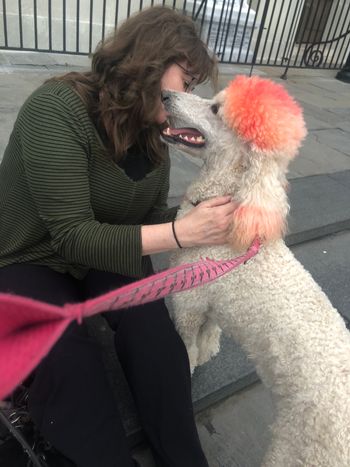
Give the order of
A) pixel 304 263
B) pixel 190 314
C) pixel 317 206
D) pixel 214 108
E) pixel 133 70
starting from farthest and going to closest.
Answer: pixel 317 206 → pixel 304 263 → pixel 190 314 → pixel 214 108 → pixel 133 70

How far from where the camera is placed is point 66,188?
1459 millimetres

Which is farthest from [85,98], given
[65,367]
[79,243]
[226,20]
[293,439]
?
[226,20]

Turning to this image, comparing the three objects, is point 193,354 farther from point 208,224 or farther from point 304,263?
point 304,263

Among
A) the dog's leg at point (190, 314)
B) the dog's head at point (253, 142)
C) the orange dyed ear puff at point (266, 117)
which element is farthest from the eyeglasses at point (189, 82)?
the dog's leg at point (190, 314)

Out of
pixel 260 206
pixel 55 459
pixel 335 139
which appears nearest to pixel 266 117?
pixel 260 206

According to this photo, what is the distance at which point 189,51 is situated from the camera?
62.5 inches

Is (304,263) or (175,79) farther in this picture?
(304,263)

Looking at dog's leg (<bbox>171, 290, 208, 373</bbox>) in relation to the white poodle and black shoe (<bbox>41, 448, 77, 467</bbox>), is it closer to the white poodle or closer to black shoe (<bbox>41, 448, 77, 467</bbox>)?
the white poodle

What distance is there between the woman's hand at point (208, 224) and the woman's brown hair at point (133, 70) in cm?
37

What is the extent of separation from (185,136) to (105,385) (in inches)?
38.8

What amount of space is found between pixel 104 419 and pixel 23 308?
3.04 ft

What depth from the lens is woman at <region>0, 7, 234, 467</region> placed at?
1417 millimetres

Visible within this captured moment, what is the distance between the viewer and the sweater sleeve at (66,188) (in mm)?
1430

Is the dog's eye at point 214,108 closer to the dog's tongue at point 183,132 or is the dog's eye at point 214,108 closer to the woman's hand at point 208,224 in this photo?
the dog's tongue at point 183,132
